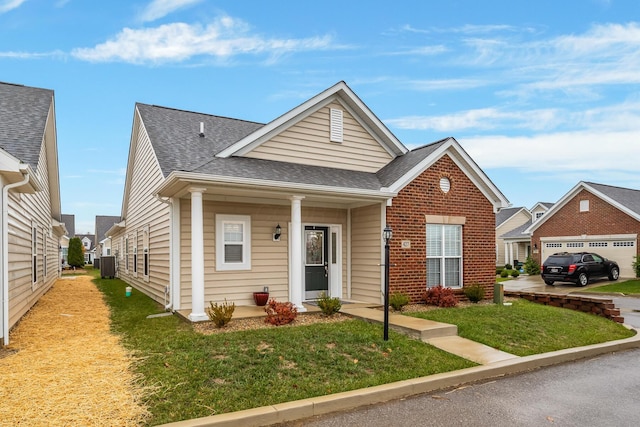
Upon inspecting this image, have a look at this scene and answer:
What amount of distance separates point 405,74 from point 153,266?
1080 centimetres

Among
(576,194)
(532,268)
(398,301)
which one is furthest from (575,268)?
(398,301)

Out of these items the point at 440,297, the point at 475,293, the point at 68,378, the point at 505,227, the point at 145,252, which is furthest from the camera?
the point at 505,227

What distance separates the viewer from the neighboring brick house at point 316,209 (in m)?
9.95

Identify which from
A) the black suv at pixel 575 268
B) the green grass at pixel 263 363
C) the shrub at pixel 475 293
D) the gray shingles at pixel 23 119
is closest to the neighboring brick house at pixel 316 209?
the shrub at pixel 475 293

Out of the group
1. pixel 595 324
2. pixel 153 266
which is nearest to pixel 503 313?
pixel 595 324

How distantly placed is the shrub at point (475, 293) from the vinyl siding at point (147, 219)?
26.4 ft

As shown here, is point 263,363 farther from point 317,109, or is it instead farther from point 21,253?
point 317,109

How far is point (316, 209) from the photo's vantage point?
11727 millimetres

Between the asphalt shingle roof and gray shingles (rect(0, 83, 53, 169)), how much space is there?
8.24 feet

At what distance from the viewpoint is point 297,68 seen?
619 inches

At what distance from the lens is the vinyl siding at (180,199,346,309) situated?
9.95 m

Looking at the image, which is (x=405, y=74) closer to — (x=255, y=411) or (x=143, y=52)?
(x=143, y=52)

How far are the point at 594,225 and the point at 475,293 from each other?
1750cm

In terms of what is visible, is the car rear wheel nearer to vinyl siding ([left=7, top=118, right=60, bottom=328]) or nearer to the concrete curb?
the concrete curb
